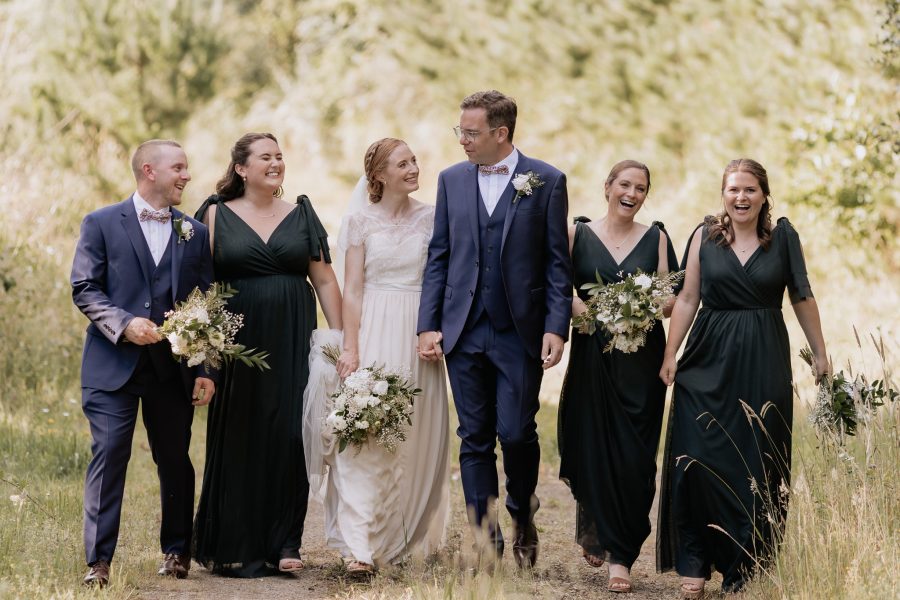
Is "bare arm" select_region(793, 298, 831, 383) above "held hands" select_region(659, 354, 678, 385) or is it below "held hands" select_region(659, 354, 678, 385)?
above

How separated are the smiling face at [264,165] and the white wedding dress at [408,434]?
0.47 metres

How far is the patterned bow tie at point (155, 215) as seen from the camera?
5.71 meters

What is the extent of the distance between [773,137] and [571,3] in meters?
6.91

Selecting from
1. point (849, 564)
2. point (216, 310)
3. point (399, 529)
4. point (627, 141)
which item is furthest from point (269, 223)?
point (627, 141)

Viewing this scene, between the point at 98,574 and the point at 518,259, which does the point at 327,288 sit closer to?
the point at 518,259

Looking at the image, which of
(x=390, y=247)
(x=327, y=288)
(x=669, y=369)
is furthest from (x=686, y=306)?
(x=327, y=288)

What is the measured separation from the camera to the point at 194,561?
6469mm

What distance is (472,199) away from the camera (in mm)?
6066

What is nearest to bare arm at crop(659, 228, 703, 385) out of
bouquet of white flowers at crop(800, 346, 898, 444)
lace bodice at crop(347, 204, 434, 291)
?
bouquet of white flowers at crop(800, 346, 898, 444)

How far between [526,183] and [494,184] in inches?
7.8

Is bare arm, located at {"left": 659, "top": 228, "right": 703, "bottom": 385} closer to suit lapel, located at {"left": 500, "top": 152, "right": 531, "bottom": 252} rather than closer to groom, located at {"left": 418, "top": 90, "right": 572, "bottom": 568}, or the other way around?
groom, located at {"left": 418, "top": 90, "right": 572, "bottom": 568}

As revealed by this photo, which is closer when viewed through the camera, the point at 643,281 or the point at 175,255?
the point at 175,255

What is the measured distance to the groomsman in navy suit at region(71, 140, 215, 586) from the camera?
5.48 metres

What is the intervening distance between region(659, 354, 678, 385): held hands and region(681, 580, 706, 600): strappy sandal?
3.31 feet
